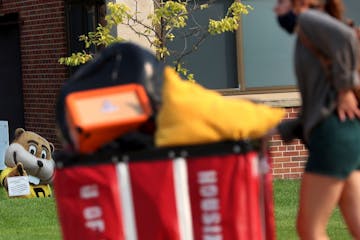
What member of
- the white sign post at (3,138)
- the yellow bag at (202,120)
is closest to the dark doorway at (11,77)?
the white sign post at (3,138)

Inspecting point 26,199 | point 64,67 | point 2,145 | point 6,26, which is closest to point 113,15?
point 26,199

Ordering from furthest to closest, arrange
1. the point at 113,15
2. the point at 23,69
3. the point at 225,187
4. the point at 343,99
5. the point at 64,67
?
the point at 23,69, the point at 64,67, the point at 113,15, the point at 343,99, the point at 225,187

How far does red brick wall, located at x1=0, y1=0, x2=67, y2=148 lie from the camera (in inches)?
490

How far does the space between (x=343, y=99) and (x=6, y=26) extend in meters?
10.5

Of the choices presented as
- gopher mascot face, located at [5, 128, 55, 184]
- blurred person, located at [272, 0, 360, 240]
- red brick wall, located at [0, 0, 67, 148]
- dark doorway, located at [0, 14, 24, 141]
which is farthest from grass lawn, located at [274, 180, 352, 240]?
dark doorway, located at [0, 14, 24, 141]

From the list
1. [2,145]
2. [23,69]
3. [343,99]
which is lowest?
[2,145]

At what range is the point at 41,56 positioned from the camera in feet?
42.3

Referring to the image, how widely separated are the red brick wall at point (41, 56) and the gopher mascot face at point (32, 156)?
5.32 ft

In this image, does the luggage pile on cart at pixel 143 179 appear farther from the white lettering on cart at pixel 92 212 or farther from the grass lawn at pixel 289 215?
the grass lawn at pixel 289 215

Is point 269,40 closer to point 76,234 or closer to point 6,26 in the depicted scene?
point 6,26

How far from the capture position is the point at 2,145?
12805 millimetres

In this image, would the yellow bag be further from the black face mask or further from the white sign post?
the white sign post

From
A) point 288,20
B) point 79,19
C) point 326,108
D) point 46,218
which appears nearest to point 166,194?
point 326,108

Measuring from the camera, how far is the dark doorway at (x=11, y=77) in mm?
13773
